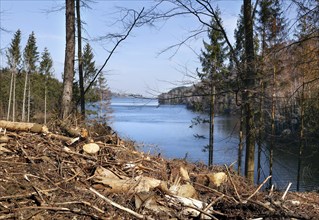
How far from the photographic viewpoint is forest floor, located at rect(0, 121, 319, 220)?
3.90 meters

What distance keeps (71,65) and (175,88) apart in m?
3.12

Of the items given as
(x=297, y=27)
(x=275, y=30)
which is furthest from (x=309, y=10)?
(x=275, y=30)

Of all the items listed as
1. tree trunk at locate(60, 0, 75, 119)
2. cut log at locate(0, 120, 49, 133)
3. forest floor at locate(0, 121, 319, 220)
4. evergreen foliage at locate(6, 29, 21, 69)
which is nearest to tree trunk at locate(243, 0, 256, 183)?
forest floor at locate(0, 121, 319, 220)

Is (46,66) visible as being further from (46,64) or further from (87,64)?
(87,64)

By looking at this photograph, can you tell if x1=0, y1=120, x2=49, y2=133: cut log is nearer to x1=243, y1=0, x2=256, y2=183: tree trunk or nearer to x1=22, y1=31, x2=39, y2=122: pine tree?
x1=243, y1=0, x2=256, y2=183: tree trunk

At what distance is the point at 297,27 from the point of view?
8.61m

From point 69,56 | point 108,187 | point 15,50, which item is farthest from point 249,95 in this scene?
point 15,50

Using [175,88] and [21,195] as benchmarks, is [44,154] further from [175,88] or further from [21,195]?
[175,88]

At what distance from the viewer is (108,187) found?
14.9ft

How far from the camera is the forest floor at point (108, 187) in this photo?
3.90 m

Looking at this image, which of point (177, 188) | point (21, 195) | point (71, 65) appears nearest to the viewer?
point (21, 195)

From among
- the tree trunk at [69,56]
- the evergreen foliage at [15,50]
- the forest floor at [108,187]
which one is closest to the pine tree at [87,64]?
the tree trunk at [69,56]

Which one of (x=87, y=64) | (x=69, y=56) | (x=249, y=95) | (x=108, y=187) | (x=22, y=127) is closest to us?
(x=108, y=187)

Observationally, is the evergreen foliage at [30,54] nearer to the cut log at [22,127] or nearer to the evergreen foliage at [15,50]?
the evergreen foliage at [15,50]
